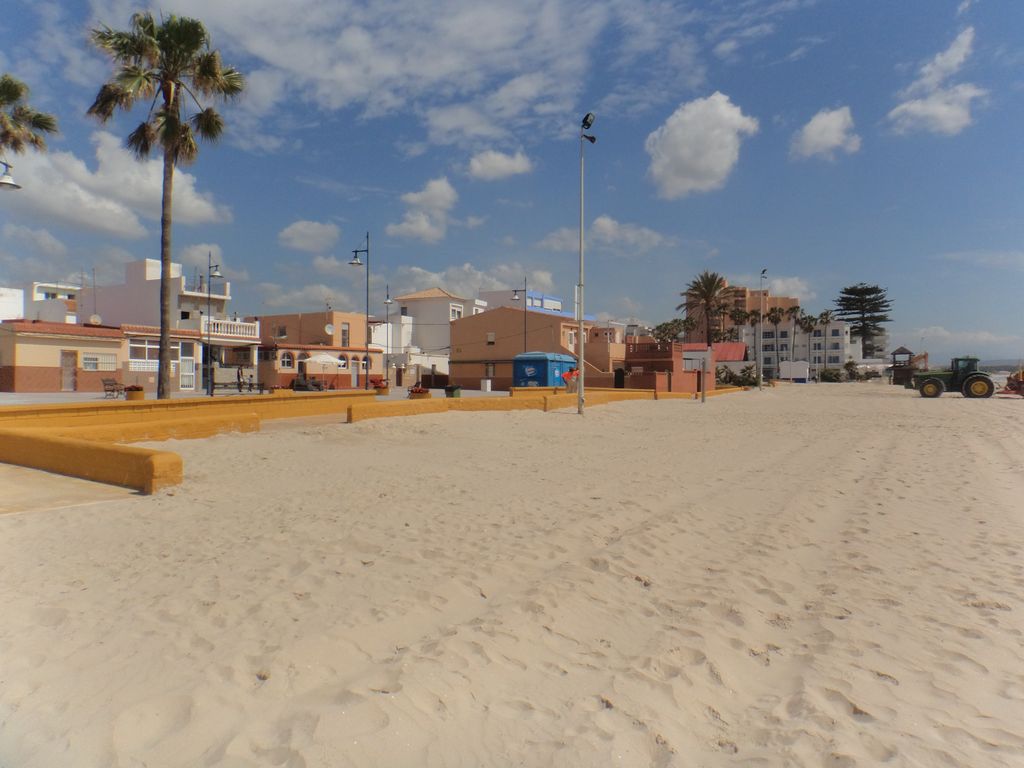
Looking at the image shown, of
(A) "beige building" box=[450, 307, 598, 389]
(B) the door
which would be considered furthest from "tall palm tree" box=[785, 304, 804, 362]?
(B) the door

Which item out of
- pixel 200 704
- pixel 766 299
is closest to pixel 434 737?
pixel 200 704

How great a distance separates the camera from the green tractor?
32.3m

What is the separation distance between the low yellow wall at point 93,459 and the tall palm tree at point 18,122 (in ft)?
51.4

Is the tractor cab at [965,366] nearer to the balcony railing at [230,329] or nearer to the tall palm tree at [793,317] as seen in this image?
the balcony railing at [230,329]

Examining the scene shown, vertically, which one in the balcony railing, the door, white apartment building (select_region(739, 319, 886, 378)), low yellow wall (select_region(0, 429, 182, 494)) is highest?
white apartment building (select_region(739, 319, 886, 378))

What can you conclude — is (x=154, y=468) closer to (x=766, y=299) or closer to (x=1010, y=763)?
(x=1010, y=763)

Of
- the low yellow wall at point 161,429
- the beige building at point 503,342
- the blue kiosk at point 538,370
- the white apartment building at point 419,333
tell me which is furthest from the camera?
the white apartment building at point 419,333

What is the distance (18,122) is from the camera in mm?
19703

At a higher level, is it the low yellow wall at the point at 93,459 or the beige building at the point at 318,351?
the beige building at the point at 318,351

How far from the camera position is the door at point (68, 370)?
89.0 feet

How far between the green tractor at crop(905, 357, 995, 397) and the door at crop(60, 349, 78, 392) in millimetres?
44062

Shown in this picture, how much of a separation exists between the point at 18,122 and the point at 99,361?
11.9m

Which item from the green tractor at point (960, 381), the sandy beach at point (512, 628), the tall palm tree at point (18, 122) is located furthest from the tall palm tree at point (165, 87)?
the green tractor at point (960, 381)

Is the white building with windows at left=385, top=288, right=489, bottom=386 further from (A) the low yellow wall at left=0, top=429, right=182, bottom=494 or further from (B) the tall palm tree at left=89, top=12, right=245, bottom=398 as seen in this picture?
(A) the low yellow wall at left=0, top=429, right=182, bottom=494
